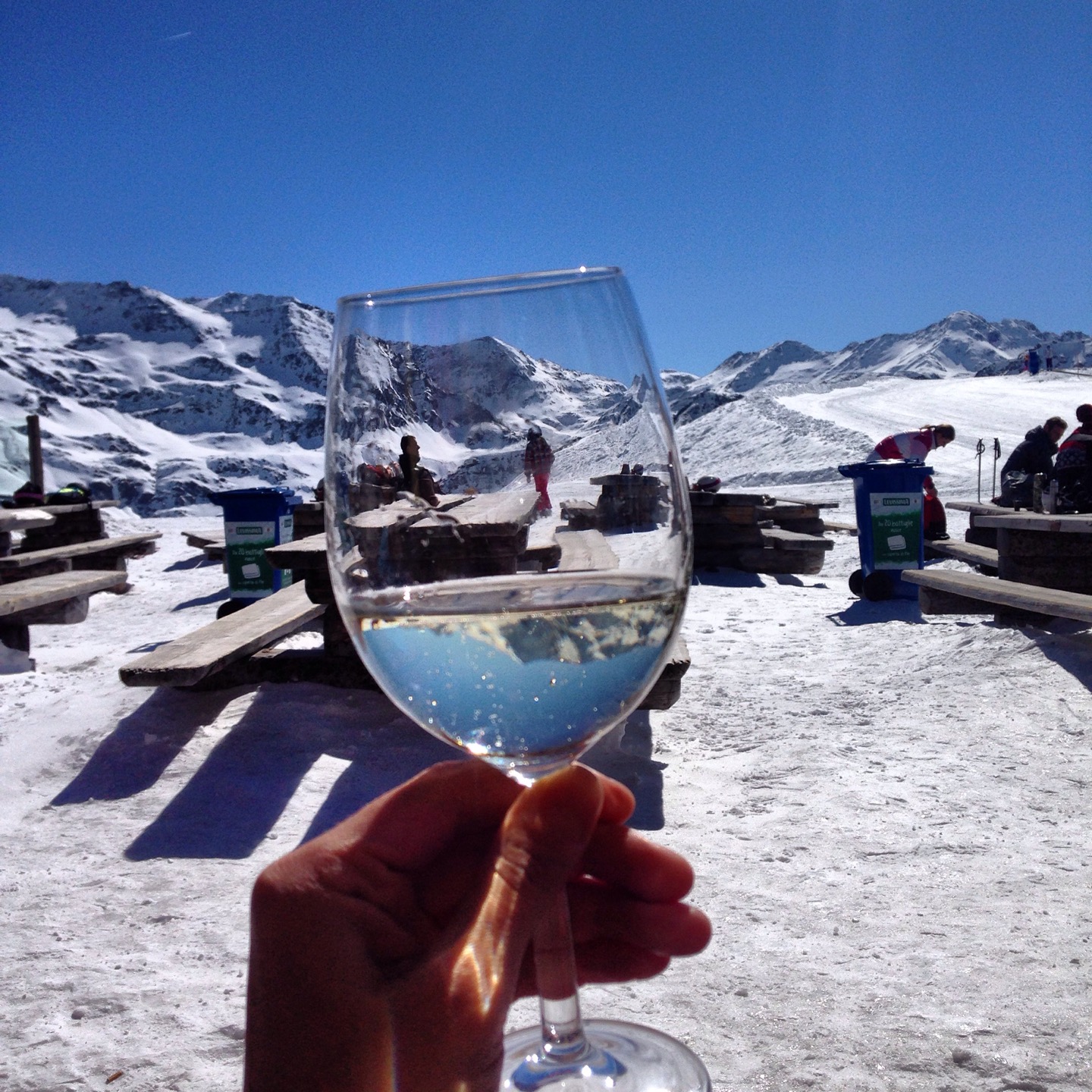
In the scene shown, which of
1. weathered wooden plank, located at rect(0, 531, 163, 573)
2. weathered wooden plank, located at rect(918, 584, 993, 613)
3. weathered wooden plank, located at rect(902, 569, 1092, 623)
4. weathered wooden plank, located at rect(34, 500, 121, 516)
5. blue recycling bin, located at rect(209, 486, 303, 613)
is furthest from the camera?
weathered wooden plank, located at rect(34, 500, 121, 516)

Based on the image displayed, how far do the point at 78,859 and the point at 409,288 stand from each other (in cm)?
234

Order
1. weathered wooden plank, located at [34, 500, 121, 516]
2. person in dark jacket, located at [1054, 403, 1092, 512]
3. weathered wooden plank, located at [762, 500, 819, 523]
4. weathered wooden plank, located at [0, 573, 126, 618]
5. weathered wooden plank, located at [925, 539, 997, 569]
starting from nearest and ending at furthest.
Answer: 1. weathered wooden plank, located at [0, 573, 126, 618]
2. weathered wooden plank, located at [925, 539, 997, 569]
3. person in dark jacket, located at [1054, 403, 1092, 512]
4. weathered wooden plank, located at [34, 500, 121, 516]
5. weathered wooden plank, located at [762, 500, 819, 523]

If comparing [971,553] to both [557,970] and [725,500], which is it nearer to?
[725,500]

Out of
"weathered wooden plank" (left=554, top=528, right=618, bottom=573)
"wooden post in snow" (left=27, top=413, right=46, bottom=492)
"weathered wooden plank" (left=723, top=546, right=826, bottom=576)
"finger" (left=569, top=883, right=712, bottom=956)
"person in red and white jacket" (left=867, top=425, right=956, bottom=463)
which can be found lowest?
"weathered wooden plank" (left=723, top=546, right=826, bottom=576)

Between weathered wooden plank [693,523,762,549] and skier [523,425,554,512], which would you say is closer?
skier [523,425,554,512]

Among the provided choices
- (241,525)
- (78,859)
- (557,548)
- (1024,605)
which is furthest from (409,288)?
(241,525)

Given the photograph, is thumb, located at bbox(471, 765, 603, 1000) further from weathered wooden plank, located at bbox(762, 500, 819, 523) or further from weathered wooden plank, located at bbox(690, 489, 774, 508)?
weathered wooden plank, located at bbox(762, 500, 819, 523)

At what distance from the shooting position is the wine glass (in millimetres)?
755

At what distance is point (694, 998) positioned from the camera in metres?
1.78

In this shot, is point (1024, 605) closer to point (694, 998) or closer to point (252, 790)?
point (694, 998)

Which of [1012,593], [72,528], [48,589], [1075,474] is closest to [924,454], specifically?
[1075,474]

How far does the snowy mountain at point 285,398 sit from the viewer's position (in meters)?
0.83

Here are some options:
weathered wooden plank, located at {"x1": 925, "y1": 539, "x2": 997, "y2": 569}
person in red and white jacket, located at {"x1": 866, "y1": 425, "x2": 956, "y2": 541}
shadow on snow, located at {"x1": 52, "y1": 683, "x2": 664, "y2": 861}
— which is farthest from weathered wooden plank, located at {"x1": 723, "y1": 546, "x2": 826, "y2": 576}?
shadow on snow, located at {"x1": 52, "y1": 683, "x2": 664, "y2": 861}

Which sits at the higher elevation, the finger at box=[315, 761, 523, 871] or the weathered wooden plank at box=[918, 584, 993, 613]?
the finger at box=[315, 761, 523, 871]
